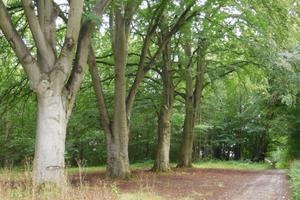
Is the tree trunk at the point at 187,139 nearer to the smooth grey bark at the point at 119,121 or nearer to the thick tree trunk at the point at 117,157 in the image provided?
the smooth grey bark at the point at 119,121

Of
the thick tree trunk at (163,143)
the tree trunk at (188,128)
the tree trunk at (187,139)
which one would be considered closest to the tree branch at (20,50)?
the thick tree trunk at (163,143)

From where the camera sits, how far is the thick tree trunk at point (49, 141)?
977 cm

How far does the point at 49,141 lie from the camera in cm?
980

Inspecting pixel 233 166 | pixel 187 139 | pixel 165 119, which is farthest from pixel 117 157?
pixel 233 166

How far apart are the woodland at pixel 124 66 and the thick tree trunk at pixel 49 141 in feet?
0.08

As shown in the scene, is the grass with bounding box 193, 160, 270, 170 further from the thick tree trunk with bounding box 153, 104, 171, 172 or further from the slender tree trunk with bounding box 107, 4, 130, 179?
the slender tree trunk with bounding box 107, 4, 130, 179

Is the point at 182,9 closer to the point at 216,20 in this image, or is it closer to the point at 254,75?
the point at 216,20

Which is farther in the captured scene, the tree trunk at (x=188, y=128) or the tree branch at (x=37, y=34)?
the tree trunk at (x=188, y=128)

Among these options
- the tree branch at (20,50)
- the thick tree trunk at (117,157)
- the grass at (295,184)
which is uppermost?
the tree branch at (20,50)

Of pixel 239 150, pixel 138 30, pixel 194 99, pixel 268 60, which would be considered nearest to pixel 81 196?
pixel 268 60

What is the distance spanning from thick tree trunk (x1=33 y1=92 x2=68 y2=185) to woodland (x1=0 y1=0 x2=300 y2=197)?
0.08ft

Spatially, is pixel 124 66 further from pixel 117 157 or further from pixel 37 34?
pixel 37 34

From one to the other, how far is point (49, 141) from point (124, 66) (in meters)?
6.84

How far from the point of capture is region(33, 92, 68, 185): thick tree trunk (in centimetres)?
977
